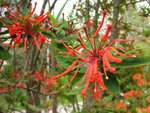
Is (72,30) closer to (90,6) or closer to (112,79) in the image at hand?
(112,79)

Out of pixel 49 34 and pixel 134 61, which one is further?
pixel 49 34

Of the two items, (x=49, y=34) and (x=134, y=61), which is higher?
(x=49, y=34)

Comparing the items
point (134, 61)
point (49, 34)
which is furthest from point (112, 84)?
point (49, 34)

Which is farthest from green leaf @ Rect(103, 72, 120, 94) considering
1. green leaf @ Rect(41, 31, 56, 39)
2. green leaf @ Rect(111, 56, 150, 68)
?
green leaf @ Rect(41, 31, 56, 39)

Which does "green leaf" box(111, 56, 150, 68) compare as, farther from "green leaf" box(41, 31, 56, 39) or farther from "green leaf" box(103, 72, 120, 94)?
"green leaf" box(41, 31, 56, 39)

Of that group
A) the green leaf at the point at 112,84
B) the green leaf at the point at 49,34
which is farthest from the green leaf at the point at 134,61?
the green leaf at the point at 49,34

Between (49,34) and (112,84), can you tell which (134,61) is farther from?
(49,34)

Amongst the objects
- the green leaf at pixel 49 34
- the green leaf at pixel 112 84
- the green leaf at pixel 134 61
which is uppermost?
the green leaf at pixel 49 34

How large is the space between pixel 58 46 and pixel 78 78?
196 mm

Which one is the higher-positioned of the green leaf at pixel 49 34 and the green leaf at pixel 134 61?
the green leaf at pixel 49 34

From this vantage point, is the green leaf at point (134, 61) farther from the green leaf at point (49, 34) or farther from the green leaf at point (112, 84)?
the green leaf at point (49, 34)

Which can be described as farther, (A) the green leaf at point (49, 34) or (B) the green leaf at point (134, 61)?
(A) the green leaf at point (49, 34)

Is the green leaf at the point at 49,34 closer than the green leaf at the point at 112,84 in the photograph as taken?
No

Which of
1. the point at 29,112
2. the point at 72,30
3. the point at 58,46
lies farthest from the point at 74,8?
the point at 58,46
